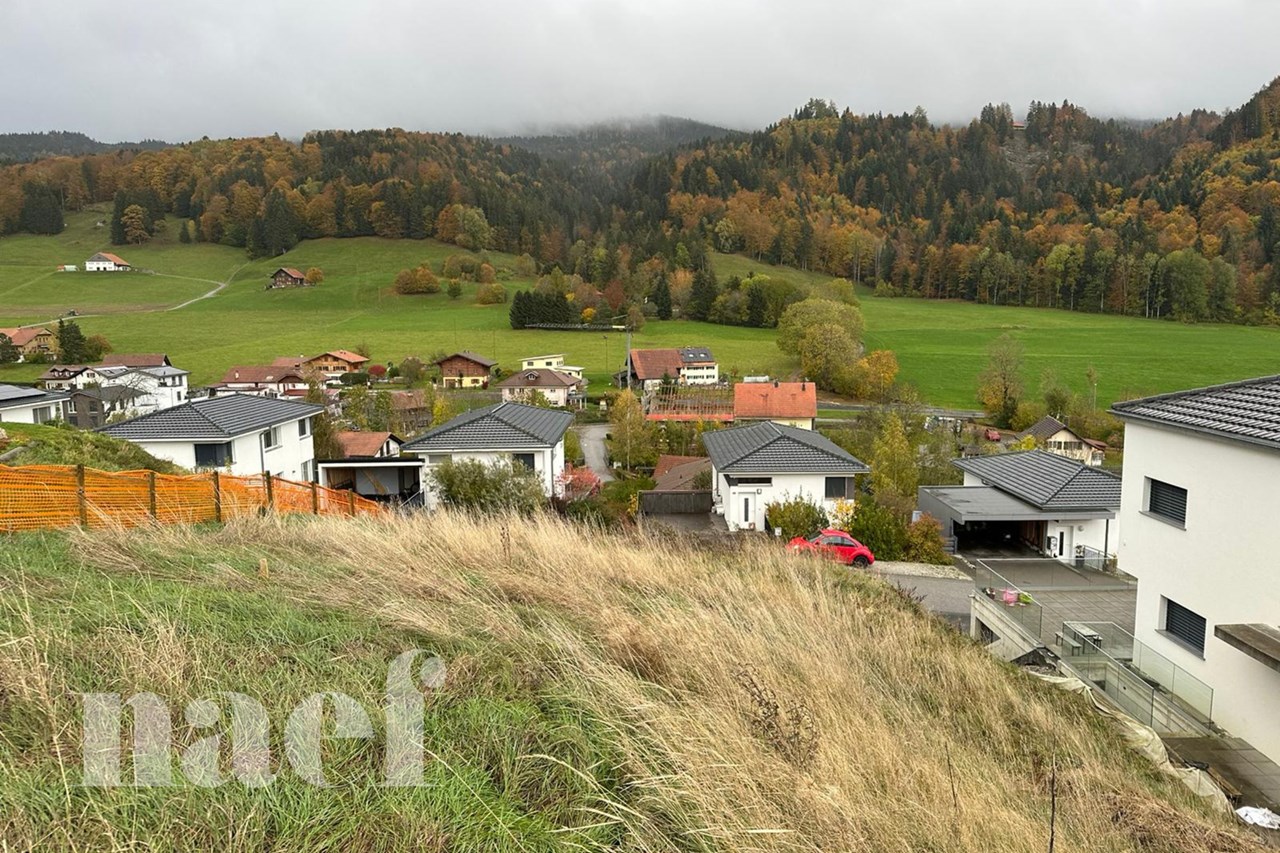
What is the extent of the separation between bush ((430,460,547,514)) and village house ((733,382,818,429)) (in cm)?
2916

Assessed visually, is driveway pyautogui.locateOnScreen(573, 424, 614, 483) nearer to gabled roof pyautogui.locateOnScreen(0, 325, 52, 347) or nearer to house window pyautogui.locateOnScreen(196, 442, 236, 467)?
house window pyautogui.locateOnScreen(196, 442, 236, 467)

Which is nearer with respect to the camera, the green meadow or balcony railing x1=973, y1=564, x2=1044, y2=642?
balcony railing x1=973, y1=564, x2=1044, y2=642

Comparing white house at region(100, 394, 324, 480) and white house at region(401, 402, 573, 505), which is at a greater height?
white house at region(100, 394, 324, 480)

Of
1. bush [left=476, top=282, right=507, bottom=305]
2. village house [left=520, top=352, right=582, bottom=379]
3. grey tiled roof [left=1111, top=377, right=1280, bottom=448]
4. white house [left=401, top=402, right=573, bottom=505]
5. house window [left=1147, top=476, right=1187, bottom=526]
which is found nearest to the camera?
grey tiled roof [left=1111, top=377, right=1280, bottom=448]

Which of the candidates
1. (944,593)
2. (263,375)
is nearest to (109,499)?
(944,593)

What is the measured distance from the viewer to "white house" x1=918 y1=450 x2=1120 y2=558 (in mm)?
22672

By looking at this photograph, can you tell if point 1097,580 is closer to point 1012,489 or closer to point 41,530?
point 1012,489

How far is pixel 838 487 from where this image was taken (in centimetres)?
2700

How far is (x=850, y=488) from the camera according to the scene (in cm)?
2706

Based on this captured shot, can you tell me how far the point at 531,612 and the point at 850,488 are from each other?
23.2m

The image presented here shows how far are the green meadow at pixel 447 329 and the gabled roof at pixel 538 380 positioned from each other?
9568mm

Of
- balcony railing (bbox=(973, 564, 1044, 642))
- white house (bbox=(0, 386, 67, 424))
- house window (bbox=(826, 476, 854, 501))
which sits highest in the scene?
white house (bbox=(0, 386, 67, 424))

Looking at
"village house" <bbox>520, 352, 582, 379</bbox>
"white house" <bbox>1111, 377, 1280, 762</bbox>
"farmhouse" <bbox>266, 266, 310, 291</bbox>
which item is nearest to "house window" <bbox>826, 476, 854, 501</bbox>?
"white house" <bbox>1111, 377, 1280, 762</bbox>

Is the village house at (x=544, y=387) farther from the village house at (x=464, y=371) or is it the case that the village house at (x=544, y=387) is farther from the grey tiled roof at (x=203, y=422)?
the grey tiled roof at (x=203, y=422)
